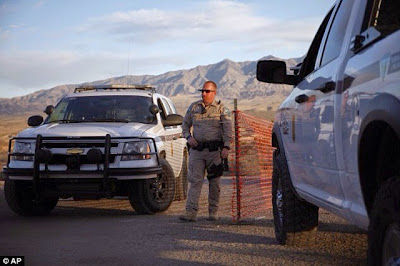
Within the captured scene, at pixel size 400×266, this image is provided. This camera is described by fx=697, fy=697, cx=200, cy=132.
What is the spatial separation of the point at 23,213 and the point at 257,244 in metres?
4.63

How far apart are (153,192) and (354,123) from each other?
22.7 ft

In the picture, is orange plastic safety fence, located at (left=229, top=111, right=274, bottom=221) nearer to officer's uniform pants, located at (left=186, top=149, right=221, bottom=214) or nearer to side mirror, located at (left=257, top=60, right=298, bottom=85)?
officer's uniform pants, located at (left=186, top=149, right=221, bottom=214)

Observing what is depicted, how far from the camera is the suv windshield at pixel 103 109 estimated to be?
1155 cm

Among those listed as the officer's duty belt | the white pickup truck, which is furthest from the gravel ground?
the officer's duty belt

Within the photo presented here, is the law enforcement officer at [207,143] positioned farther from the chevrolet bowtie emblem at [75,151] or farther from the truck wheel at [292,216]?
the truck wheel at [292,216]

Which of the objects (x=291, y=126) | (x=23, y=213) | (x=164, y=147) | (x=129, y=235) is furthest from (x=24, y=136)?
(x=291, y=126)

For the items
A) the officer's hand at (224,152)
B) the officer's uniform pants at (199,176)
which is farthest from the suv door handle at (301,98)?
the officer's uniform pants at (199,176)

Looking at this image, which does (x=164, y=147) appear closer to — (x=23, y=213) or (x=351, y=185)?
(x=23, y=213)

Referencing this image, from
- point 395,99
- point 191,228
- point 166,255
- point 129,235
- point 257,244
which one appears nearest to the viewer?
point 395,99

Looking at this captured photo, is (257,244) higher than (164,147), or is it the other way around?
(164,147)

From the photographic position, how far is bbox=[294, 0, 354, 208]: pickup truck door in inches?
182

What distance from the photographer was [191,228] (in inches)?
358

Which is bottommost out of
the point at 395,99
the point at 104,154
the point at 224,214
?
the point at 224,214

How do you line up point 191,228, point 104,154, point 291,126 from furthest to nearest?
point 104,154 < point 191,228 < point 291,126
